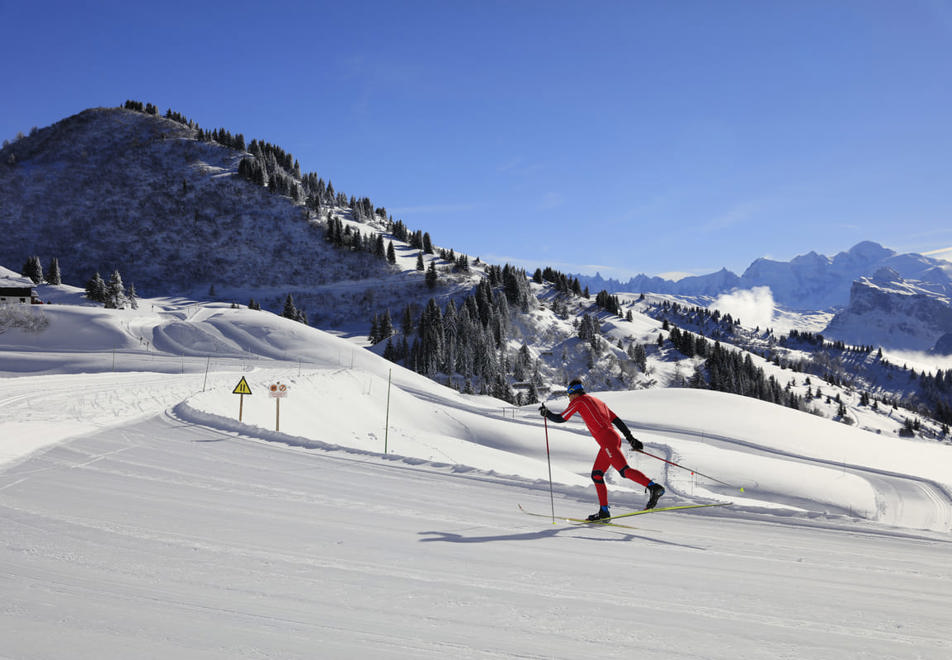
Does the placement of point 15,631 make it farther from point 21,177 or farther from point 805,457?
point 21,177

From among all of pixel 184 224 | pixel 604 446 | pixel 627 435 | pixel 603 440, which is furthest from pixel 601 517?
pixel 184 224

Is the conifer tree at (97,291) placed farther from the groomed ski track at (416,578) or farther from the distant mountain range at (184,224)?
the groomed ski track at (416,578)

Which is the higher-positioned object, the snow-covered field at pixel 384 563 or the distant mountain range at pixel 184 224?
the distant mountain range at pixel 184 224

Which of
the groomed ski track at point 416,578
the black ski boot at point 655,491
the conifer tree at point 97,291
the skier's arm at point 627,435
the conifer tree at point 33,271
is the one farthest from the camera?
the conifer tree at point 33,271

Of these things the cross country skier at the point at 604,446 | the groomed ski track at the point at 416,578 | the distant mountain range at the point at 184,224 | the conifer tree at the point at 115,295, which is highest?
the distant mountain range at the point at 184,224

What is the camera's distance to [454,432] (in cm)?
2953

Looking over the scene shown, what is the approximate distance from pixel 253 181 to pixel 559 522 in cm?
15996

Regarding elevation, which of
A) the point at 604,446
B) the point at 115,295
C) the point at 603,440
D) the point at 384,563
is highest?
the point at 115,295

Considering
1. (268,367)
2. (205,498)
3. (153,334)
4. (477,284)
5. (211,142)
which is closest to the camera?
(205,498)

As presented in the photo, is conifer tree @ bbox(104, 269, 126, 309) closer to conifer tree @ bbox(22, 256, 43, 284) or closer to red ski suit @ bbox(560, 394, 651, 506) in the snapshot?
conifer tree @ bbox(22, 256, 43, 284)

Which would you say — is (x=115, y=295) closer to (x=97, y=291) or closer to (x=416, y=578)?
(x=97, y=291)

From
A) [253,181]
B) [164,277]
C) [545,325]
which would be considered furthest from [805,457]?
[253,181]

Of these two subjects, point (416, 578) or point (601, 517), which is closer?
point (416, 578)

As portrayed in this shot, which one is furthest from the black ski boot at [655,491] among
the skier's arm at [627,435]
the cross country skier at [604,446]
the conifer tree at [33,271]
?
the conifer tree at [33,271]
